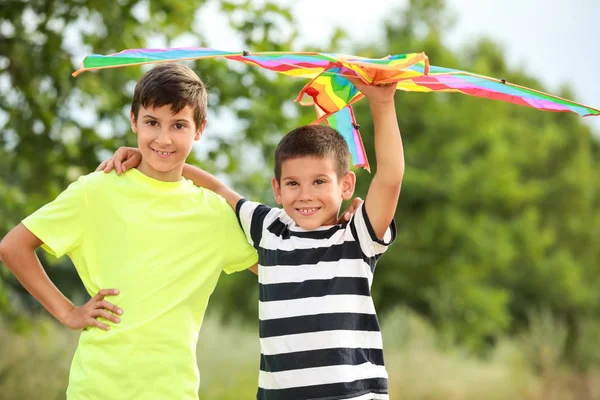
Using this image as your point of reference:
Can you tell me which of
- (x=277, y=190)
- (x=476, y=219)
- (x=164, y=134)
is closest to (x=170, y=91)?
(x=164, y=134)

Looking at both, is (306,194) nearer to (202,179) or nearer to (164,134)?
(164,134)

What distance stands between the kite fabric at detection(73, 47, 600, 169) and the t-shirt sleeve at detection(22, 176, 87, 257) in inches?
19.2

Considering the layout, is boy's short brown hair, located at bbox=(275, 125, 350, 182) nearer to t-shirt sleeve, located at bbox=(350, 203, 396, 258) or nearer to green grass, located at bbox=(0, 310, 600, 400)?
t-shirt sleeve, located at bbox=(350, 203, 396, 258)

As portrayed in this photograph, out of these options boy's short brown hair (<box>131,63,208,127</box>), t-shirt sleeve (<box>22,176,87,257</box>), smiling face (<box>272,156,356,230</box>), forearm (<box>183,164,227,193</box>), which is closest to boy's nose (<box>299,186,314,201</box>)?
smiling face (<box>272,156,356,230</box>)

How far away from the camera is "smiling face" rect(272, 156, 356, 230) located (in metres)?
2.67

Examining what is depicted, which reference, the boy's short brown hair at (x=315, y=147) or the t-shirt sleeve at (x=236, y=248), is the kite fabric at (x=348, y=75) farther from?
the t-shirt sleeve at (x=236, y=248)

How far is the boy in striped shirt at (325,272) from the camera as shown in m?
2.51

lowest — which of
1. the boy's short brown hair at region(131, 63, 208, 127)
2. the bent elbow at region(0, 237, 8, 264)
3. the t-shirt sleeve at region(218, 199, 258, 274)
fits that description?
the bent elbow at region(0, 237, 8, 264)

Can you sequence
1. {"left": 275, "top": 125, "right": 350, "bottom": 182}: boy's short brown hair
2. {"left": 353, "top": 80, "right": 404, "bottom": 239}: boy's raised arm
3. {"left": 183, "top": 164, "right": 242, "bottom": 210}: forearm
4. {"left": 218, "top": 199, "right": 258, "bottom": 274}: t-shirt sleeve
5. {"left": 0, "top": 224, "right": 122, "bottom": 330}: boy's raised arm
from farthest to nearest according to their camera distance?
{"left": 183, "top": 164, "right": 242, "bottom": 210}: forearm, {"left": 218, "top": 199, "right": 258, "bottom": 274}: t-shirt sleeve, {"left": 275, "top": 125, "right": 350, "bottom": 182}: boy's short brown hair, {"left": 0, "top": 224, "right": 122, "bottom": 330}: boy's raised arm, {"left": 353, "top": 80, "right": 404, "bottom": 239}: boy's raised arm

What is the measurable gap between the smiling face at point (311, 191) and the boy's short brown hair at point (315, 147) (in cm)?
2

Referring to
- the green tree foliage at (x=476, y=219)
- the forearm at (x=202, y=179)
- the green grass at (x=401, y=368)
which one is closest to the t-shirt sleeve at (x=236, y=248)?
the forearm at (x=202, y=179)

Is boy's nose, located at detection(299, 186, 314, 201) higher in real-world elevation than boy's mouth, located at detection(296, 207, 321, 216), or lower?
higher

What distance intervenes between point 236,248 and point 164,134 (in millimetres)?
517

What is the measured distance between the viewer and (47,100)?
6.46m
